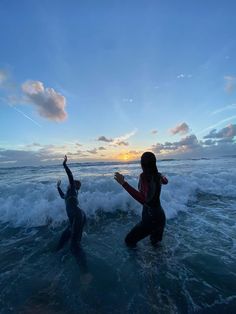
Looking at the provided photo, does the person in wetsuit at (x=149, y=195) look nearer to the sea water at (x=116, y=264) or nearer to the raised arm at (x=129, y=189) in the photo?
the raised arm at (x=129, y=189)

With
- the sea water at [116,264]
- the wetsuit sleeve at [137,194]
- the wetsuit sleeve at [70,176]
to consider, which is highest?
the wetsuit sleeve at [70,176]

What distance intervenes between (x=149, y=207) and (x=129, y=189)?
2.38 feet

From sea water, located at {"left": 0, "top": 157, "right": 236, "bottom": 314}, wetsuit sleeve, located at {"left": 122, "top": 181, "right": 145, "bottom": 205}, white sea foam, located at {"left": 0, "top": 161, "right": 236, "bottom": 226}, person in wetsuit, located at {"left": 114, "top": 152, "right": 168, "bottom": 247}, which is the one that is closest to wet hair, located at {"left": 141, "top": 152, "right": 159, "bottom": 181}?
person in wetsuit, located at {"left": 114, "top": 152, "right": 168, "bottom": 247}

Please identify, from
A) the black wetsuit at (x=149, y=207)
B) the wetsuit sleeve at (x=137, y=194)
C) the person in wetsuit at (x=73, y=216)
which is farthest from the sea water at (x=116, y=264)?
the wetsuit sleeve at (x=137, y=194)

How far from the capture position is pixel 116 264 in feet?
18.0

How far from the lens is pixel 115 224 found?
8625 millimetres

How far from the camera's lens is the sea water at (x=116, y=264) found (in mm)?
4113

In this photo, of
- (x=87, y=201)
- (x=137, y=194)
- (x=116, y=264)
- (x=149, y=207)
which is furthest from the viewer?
(x=87, y=201)

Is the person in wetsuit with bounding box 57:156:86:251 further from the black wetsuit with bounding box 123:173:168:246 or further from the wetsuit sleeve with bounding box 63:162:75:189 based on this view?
the black wetsuit with bounding box 123:173:168:246

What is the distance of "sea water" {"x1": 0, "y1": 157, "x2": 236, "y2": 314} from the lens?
411cm

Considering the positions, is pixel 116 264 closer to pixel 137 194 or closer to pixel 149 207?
pixel 149 207

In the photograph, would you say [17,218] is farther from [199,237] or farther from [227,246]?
[227,246]

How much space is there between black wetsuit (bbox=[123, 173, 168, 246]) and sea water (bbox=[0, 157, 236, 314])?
2.10 feet

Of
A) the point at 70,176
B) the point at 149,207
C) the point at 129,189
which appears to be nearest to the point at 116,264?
the point at 149,207
